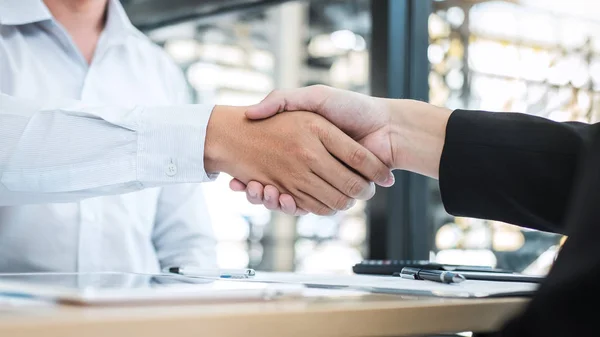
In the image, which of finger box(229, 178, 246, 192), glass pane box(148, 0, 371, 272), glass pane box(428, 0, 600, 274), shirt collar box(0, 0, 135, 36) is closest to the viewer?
finger box(229, 178, 246, 192)

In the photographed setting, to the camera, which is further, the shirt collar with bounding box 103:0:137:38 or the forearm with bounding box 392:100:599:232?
the shirt collar with bounding box 103:0:137:38

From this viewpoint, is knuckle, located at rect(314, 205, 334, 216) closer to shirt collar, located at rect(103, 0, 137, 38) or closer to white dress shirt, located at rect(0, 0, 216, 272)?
white dress shirt, located at rect(0, 0, 216, 272)

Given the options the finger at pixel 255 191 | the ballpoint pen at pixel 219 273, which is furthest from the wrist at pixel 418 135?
the ballpoint pen at pixel 219 273

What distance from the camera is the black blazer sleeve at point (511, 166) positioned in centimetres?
84

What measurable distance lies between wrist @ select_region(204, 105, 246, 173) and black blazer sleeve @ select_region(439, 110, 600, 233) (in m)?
0.31

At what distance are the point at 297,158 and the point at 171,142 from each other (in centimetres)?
20

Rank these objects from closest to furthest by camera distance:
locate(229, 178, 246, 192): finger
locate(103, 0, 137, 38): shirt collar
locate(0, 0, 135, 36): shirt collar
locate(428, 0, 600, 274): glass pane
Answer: locate(229, 178, 246, 192): finger, locate(0, 0, 135, 36): shirt collar, locate(103, 0, 137, 38): shirt collar, locate(428, 0, 600, 274): glass pane

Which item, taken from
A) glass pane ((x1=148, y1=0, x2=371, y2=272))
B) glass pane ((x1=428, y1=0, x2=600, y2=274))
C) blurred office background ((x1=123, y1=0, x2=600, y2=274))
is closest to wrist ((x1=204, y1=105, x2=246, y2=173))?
blurred office background ((x1=123, y1=0, x2=600, y2=274))

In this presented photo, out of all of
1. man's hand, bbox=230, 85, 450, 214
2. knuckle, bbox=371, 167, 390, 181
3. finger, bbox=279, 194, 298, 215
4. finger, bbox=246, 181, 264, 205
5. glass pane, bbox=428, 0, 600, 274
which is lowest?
finger, bbox=279, 194, 298, 215

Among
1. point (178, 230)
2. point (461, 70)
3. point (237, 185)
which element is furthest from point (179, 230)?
point (461, 70)

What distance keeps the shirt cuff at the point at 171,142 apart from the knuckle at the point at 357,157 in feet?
0.77

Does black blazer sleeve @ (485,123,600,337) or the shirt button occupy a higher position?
the shirt button

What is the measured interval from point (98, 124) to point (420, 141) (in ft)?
1.54

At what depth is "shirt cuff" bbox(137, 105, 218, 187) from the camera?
3.22ft
